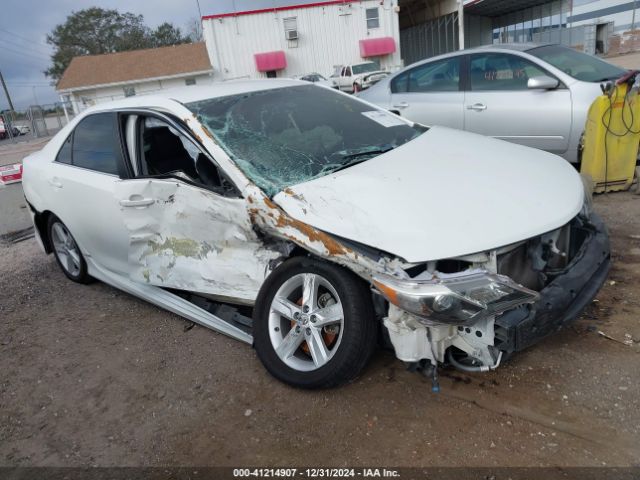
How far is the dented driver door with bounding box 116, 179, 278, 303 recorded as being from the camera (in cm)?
287

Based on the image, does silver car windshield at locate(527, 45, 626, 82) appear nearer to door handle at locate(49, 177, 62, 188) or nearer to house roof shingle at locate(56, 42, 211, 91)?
door handle at locate(49, 177, 62, 188)

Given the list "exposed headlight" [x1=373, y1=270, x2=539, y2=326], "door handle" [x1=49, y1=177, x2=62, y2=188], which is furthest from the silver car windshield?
"door handle" [x1=49, y1=177, x2=62, y2=188]

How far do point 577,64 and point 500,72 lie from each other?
84 cm

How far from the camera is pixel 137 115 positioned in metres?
3.50

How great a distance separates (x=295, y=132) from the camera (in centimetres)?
334

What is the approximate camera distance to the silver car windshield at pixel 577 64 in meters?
5.63

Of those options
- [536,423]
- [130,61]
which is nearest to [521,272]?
[536,423]

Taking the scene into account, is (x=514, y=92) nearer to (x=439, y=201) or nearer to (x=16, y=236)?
(x=439, y=201)

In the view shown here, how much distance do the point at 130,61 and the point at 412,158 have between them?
37.3 meters

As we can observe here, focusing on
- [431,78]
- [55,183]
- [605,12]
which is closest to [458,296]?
[55,183]

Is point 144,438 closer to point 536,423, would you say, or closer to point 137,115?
point 536,423

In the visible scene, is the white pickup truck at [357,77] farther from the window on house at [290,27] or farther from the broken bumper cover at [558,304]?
the broken bumper cover at [558,304]

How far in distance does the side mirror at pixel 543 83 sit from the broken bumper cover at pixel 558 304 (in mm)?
3064

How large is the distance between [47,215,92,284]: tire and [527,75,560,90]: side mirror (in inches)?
182
